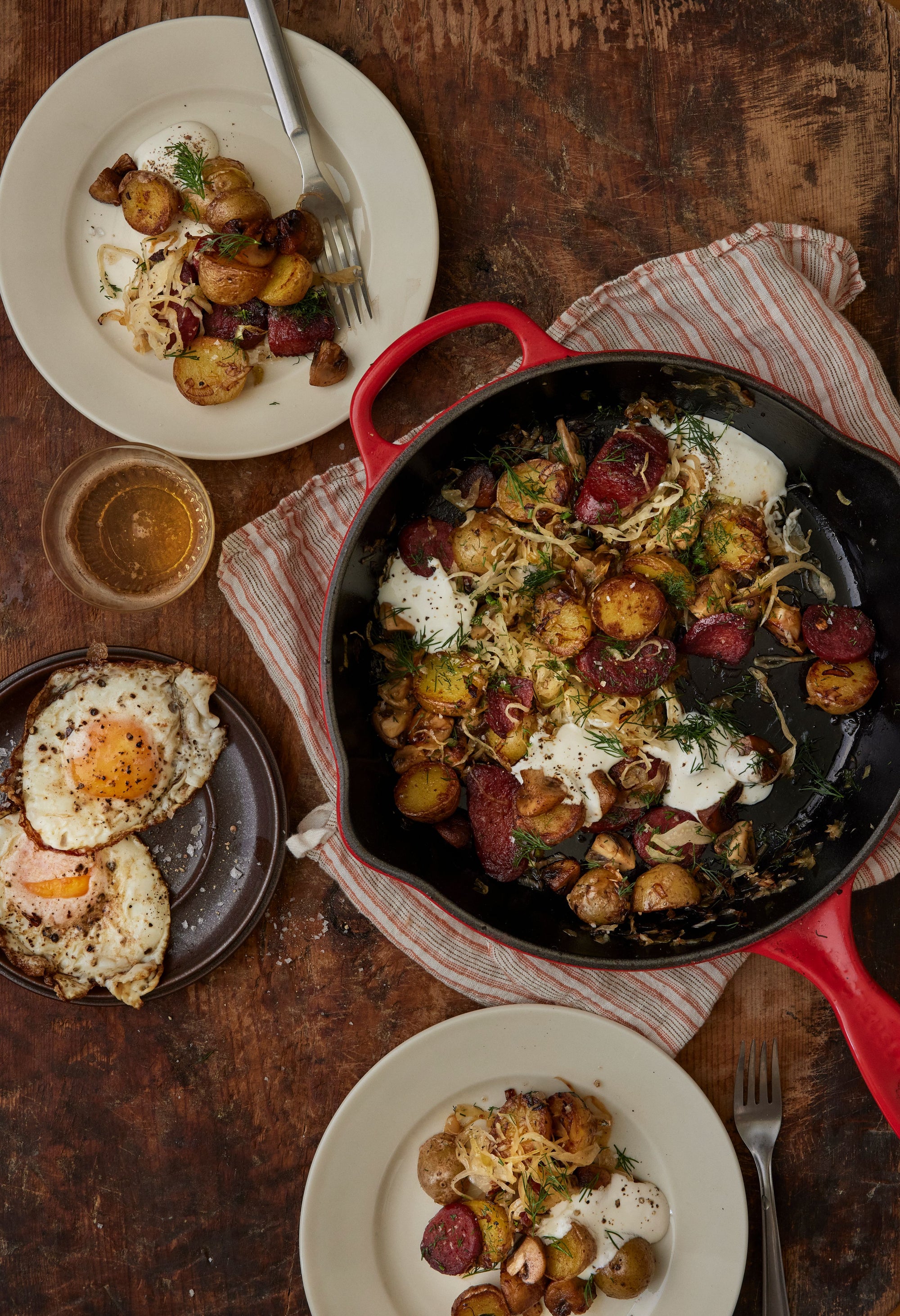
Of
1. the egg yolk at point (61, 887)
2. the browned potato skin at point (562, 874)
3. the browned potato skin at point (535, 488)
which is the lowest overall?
the browned potato skin at point (562, 874)

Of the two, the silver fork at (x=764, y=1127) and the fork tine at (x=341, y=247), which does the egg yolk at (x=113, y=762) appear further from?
the silver fork at (x=764, y=1127)

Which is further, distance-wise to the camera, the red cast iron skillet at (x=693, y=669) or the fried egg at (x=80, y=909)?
the fried egg at (x=80, y=909)

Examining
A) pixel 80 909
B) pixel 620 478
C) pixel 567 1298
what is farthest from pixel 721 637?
pixel 80 909

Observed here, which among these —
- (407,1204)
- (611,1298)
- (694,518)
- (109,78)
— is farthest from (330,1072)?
Answer: (109,78)

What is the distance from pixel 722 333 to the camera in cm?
248

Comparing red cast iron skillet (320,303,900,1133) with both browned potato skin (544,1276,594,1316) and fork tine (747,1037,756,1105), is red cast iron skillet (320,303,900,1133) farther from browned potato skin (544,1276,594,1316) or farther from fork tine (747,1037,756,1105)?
browned potato skin (544,1276,594,1316)

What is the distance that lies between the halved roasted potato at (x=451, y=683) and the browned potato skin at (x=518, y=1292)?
1.57 metres

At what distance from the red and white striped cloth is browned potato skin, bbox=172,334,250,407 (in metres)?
0.33

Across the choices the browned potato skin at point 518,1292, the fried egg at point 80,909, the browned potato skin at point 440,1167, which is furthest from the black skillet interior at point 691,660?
the browned potato skin at point 518,1292

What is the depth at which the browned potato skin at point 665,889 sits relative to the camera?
2352mm

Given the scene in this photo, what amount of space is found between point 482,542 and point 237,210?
1068mm

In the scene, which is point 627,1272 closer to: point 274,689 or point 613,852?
point 613,852

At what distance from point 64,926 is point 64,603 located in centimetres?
95

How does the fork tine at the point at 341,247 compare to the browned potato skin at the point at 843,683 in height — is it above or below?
above
